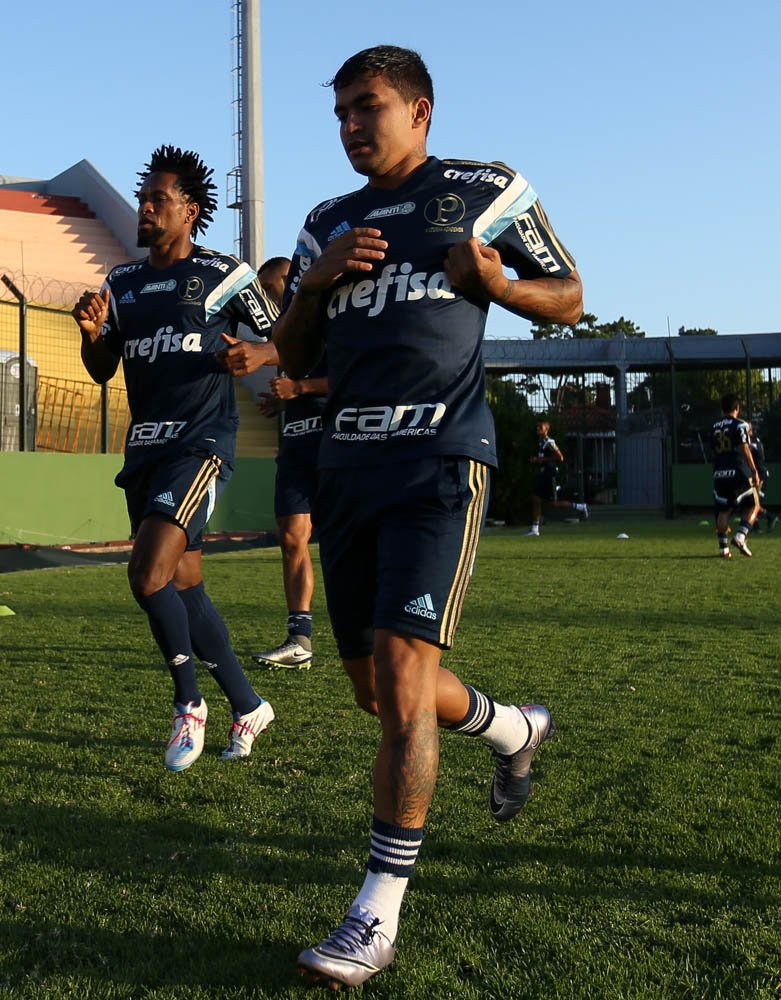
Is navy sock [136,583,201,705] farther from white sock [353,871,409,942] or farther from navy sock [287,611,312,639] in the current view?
navy sock [287,611,312,639]

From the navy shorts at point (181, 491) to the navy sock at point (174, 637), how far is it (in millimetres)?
306

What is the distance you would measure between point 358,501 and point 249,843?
44.9 inches

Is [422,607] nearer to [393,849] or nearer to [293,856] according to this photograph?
[393,849]

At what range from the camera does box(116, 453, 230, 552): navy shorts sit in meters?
4.65

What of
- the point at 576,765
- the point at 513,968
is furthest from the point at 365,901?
the point at 576,765

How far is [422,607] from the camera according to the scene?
109 inches

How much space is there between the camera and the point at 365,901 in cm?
256

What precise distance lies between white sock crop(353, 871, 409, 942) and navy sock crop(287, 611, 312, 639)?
411 centimetres

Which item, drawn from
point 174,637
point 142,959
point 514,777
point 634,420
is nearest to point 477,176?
point 514,777

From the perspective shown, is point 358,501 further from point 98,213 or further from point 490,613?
point 98,213

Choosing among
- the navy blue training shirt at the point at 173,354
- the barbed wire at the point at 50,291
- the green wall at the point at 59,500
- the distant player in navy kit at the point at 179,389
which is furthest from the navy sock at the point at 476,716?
the barbed wire at the point at 50,291

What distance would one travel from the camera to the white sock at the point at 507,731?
10.8ft

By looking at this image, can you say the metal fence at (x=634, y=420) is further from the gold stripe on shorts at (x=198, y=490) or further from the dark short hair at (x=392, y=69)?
the dark short hair at (x=392, y=69)

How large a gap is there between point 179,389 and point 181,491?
0.48 m
